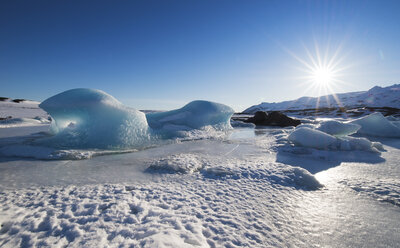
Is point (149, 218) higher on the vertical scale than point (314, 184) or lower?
higher

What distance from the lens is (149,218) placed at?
4.70 ft

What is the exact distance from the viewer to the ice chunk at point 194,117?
8.41 meters

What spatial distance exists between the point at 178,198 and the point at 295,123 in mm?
14445

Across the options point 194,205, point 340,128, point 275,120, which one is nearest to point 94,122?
point 194,205

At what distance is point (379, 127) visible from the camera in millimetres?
7371

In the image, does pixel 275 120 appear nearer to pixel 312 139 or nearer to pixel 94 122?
pixel 312 139

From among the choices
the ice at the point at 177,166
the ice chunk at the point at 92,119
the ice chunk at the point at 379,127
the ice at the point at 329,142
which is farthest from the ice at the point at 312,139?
the ice chunk at the point at 379,127

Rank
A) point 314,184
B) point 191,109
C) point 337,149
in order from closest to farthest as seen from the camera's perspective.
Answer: point 314,184
point 337,149
point 191,109

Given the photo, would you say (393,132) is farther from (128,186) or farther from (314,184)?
(128,186)

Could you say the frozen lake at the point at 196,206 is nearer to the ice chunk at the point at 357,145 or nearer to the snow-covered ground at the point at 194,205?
the snow-covered ground at the point at 194,205

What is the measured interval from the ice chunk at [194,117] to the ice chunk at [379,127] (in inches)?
242

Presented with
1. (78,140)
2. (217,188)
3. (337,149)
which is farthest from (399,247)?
(78,140)

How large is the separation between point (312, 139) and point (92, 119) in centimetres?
611

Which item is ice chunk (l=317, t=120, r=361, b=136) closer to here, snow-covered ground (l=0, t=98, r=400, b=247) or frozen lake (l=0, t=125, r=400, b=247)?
snow-covered ground (l=0, t=98, r=400, b=247)
